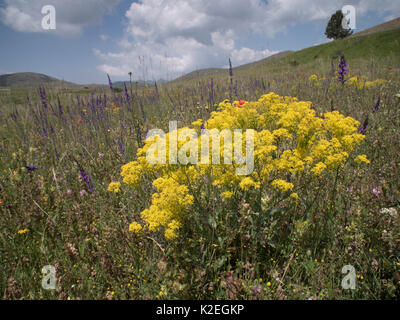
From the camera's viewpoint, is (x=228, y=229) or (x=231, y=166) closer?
(x=231, y=166)

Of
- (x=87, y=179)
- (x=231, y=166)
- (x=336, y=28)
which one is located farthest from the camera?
(x=336, y=28)

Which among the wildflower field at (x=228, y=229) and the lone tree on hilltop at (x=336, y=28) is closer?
the wildflower field at (x=228, y=229)

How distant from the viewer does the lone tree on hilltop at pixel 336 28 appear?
176 feet

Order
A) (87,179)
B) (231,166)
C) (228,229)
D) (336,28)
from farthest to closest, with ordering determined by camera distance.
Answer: (336,28)
(87,179)
(228,229)
(231,166)

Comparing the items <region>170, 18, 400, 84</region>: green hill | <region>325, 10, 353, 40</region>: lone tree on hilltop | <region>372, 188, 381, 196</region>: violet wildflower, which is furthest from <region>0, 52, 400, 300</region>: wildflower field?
<region>325, 10, 353, 40</region>: lone tree on hilltop

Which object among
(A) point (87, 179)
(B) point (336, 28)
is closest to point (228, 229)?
(A) point (87, 179)

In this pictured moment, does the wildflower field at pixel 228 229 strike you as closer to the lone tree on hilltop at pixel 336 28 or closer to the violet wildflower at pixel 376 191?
the violet wildflower at pixel 376 191

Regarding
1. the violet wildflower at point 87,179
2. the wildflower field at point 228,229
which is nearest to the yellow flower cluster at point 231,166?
the wildflower field at point 228,229

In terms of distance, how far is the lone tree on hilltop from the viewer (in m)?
53.7

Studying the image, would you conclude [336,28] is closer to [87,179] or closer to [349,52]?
[349,52]

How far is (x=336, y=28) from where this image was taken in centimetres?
5459

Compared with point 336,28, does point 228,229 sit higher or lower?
lower

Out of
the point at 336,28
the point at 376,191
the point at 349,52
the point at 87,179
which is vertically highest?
the point at 336,28
